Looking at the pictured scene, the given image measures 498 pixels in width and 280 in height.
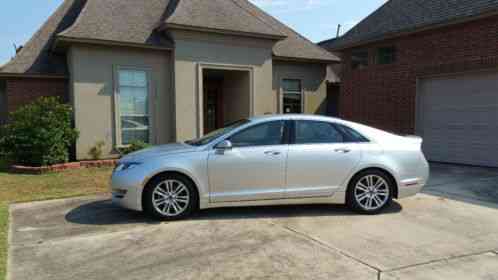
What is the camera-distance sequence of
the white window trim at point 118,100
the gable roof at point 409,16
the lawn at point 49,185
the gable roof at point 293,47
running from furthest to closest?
the gable roof at point 293,47 → the white window trim at point 118,100 → the gable roof at point 409,16 → the lawn at point 49,185

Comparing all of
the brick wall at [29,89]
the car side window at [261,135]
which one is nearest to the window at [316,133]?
the car side window at [261,135]

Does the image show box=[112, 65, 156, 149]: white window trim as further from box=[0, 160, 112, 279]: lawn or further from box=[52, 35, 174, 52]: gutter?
box=[0, 160, 112, 279]: lawn

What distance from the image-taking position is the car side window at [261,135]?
5766mm

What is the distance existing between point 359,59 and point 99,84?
30.0ft

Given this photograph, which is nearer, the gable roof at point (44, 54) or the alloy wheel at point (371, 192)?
the alloy wheel at point (371, 192)

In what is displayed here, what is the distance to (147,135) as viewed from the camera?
11906 millimetres

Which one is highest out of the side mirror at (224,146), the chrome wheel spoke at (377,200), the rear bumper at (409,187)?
the side mirror at (224,146)

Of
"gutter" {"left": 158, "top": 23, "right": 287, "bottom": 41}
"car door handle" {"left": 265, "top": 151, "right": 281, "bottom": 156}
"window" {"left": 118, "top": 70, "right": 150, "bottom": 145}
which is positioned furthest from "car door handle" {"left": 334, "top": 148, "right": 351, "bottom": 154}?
"window" {"left": 118, "top": 70, "right": 150, "bottom": 145}

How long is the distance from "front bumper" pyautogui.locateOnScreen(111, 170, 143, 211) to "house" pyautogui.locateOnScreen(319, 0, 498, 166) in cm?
911

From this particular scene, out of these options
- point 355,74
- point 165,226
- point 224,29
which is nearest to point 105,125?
point 224,29

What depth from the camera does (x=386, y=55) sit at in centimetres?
1301

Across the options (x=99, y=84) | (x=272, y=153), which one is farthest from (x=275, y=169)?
(x=99, y=84)

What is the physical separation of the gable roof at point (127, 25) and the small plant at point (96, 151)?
2923 millimetres

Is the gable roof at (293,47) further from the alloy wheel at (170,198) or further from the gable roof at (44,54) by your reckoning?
the alloy wheel at (170,198)
